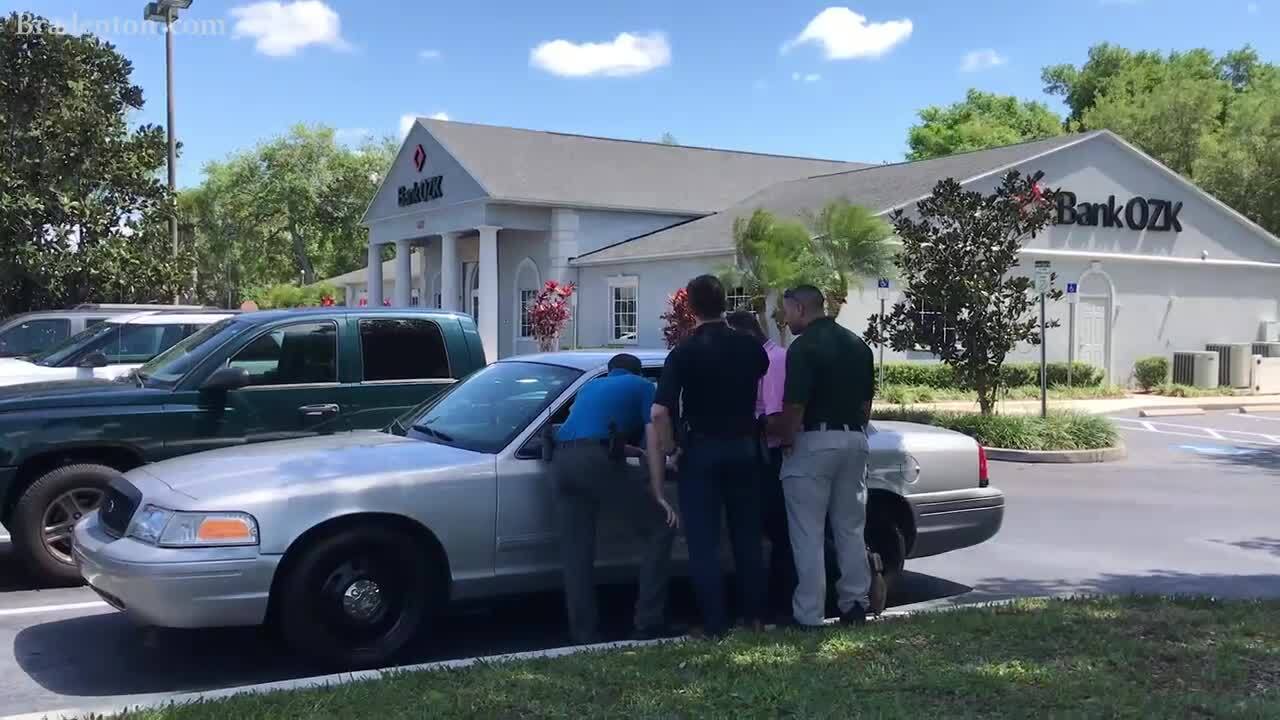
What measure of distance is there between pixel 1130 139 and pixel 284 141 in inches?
1518

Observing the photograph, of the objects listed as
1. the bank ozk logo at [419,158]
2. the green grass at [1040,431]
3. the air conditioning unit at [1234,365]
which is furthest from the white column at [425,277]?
the green grass at [1040,431]

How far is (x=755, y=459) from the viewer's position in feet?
20.2

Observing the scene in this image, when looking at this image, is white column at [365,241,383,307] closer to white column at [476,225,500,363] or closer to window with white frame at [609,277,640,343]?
white column at [476,225,500,363]

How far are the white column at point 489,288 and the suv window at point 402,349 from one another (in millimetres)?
23159

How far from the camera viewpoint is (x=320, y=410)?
831 centimetres

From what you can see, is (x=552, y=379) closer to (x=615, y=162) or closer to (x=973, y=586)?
(x=973, y=586)

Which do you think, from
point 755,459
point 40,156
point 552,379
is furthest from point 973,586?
point 40,156

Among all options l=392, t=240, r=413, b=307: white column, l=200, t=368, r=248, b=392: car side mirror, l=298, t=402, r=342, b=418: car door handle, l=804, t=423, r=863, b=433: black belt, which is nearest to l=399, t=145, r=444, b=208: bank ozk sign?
l=392, t=240, r=413, b=307: white column

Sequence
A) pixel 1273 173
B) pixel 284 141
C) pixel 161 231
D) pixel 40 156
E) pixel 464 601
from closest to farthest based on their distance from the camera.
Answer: pixel 464 601
pixel 40 156
pixel 161 231
pixel 1273 173
pixel 284 141

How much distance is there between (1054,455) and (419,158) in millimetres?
24576

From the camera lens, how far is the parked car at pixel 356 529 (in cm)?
542

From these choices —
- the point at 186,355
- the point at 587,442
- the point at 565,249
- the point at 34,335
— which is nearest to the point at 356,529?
the point at 587,442

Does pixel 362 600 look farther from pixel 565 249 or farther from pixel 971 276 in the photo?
pixel 565 249

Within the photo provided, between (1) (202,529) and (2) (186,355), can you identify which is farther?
(2) (186,355)
